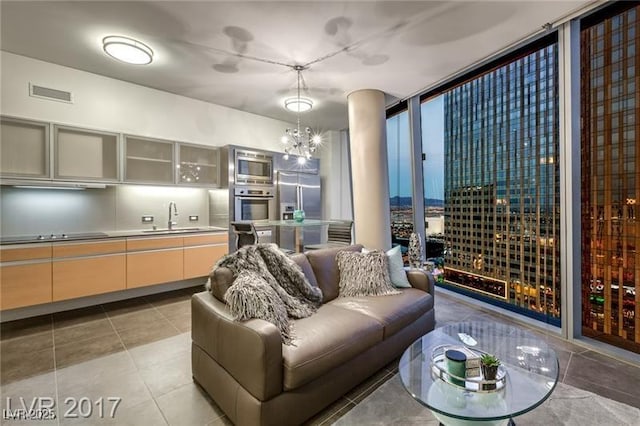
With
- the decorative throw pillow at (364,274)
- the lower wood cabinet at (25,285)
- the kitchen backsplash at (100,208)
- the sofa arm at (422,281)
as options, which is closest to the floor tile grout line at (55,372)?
the lower wood cabinet at (25,285)

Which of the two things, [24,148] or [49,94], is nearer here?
[24,148]

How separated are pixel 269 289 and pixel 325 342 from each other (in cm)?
51

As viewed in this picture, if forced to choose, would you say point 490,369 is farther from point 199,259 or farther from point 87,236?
point 87,236

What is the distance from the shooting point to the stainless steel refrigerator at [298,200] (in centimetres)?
510

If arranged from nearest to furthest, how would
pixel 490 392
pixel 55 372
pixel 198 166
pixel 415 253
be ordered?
pixel 490 392 → pixel 55 372 → pixel 415 253 → pixel 198 166

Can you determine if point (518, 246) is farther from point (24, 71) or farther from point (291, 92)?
point (24, 71)

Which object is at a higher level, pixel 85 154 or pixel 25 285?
pixel 85 154

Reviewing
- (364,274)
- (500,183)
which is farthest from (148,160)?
(500,183)

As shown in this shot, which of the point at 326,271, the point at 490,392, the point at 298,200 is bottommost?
the point at 490,392

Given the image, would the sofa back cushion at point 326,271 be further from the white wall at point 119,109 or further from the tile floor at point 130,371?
the white wall at point 119,109

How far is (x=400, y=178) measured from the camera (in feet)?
→ 15.2

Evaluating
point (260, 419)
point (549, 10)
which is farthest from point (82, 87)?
point (549, 10)

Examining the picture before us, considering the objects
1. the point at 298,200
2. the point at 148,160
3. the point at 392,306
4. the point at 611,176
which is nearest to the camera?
the point at 392,306

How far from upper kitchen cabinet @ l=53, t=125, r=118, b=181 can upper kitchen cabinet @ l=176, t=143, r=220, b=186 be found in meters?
0.82
